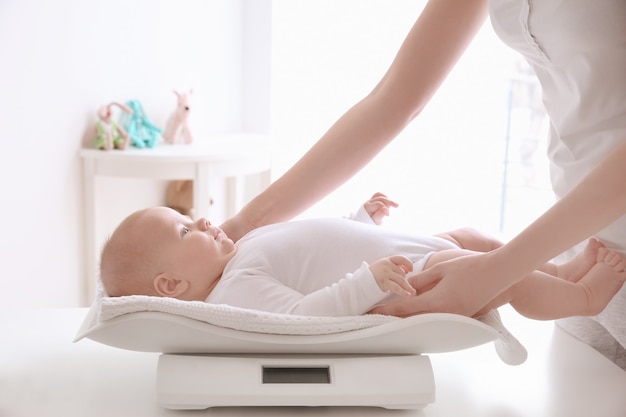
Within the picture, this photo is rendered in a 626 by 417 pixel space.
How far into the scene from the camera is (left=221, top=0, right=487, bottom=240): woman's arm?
1.37 metres

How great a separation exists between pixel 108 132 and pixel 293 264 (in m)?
1.72

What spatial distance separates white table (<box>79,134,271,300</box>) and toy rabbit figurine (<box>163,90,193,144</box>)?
0.07m

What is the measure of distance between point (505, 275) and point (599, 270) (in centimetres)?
22

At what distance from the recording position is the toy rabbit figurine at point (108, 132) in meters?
2.76

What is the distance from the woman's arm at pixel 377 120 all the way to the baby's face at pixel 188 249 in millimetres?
122

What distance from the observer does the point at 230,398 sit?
950mm

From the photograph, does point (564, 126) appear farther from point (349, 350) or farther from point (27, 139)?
point (27, 139)

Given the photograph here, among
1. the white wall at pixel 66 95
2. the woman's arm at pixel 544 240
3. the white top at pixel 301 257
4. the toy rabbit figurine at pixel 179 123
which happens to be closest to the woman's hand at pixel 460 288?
the woman's arm at pixel 544 240

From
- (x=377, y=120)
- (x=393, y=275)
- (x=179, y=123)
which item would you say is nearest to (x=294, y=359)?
(x=393, y=275)

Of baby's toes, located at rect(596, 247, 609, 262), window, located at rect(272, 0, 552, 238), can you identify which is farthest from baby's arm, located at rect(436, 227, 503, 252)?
window, located at rect(272, 0, 552, 238)

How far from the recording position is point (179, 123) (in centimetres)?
307

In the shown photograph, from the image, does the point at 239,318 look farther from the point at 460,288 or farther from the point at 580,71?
the point at 580,71

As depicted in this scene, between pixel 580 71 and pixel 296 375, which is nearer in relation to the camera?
pixel 296 375

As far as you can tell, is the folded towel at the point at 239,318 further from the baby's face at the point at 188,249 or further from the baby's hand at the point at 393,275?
the baby's face at the point at 188,249
